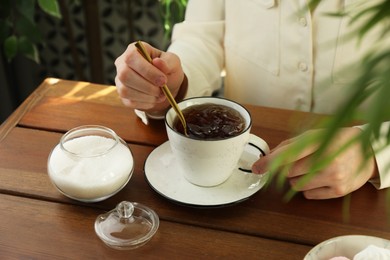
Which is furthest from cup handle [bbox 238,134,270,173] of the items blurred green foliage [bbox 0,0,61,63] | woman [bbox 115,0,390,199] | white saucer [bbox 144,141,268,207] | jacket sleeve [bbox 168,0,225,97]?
blurred green foliage [bbox 0,0,61,63]

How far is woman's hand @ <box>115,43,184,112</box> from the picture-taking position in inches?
32.8

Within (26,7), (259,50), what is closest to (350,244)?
(259,50)

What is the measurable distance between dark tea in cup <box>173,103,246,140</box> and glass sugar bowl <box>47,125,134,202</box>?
3.8 inches

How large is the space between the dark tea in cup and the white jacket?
28 centimetres

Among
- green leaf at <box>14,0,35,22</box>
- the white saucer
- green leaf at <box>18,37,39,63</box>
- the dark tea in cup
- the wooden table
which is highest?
A: the dark tea in cup

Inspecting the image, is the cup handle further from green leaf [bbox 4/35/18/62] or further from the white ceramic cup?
green leaf [bbox 4/35/18/62]

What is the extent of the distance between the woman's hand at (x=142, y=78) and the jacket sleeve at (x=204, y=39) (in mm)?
189

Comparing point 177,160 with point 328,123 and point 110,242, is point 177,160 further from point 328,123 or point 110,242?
point 328,123

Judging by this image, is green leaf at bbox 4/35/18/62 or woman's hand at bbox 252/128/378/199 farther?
green leaf at bbox 4/35/18/62

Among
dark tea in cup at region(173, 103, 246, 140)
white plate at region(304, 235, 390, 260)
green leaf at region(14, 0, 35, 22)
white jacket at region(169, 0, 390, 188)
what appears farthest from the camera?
green leaf at region(14, 0, 35, 22)

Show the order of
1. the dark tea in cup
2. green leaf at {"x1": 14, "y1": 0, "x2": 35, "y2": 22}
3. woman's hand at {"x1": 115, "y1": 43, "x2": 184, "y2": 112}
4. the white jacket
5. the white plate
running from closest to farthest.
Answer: the white plate → the dark tea in cup → woman's hand at {"x1": 115, "y1": 43, "x2": 184, "y2": 112} → the white jacket → green leaf at {"x1": 14, "y1": 0, "x2": 35, "y2": 22}

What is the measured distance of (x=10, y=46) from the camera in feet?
5.24

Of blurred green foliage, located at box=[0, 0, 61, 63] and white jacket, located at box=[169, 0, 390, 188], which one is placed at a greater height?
white jacket, located at box=[169, 0, 390, 188]

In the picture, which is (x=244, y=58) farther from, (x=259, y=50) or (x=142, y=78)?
(x=142, y=78)
